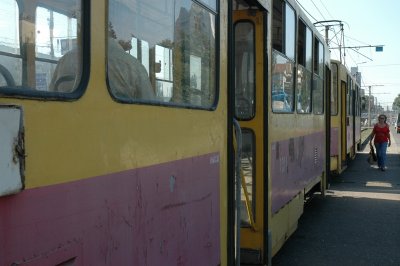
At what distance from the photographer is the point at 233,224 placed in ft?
11.6

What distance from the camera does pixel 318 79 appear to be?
8094 millimetres

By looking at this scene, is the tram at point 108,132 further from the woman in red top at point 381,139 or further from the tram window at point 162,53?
the woman in red top at point 381,139

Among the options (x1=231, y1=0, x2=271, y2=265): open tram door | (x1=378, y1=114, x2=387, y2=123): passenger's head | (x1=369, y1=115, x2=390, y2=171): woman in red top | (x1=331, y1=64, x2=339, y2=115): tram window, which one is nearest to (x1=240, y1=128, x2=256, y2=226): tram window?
(x1=231, y1=0, x2=271, y2=265): open tram door

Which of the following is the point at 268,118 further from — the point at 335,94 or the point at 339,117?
the point at 339,117

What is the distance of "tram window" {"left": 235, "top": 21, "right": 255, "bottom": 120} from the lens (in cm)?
476

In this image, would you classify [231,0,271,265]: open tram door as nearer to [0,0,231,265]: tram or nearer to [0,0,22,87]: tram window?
[0,0,231,265]: tram

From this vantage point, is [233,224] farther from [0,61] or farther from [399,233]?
[399,233]

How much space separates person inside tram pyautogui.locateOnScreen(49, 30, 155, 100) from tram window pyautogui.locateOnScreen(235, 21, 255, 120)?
2395 mm

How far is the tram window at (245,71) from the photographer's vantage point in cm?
476

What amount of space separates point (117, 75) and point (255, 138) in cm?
269

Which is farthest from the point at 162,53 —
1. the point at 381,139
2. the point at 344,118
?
the point at 381,139

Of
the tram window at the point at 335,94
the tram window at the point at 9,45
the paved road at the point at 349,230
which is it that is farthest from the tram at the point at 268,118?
the tram window at the point at 335,94

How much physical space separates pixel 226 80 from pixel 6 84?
1977mm

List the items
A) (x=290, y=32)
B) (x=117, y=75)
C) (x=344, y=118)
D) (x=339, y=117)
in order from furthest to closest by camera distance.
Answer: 1. (x=344, y=118)
2. (x=339, y=117)
3. (x=290, y=32)
4. (x=117, y=75)
